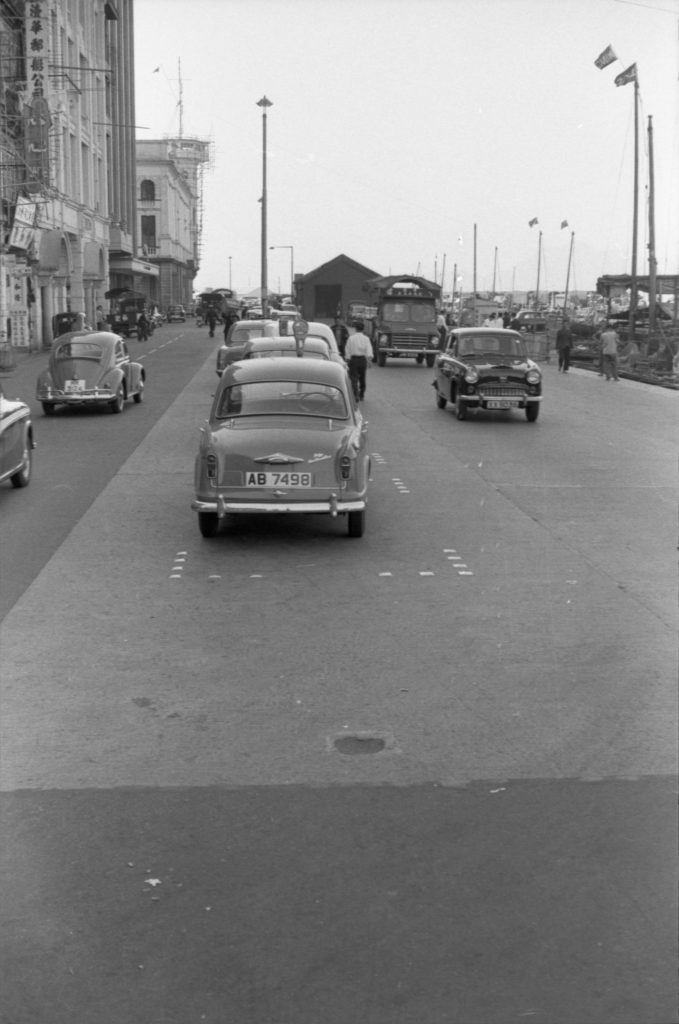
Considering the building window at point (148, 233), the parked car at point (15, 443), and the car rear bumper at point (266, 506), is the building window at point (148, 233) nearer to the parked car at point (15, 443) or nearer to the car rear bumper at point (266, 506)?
the parked car at point (15, 443)

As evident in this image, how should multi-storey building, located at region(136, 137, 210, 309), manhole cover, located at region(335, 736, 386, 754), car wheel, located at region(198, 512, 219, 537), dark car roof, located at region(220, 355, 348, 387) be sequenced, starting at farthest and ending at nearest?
multi-storey building, located at region(136, 137, 210, 309) → dark car roof, located at region(220, 355, 348, 387) → car wheel, located at region(198, 512, 219, 537) → manhole cover, located at region(335, 736, 386, 754)

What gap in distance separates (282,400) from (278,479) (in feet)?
3.97

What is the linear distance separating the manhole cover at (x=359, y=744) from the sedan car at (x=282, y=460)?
15.9 feet

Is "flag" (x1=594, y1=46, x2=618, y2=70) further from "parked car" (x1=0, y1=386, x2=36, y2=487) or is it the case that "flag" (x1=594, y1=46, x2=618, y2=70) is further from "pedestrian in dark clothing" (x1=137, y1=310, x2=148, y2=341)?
"pedestrian in dark clothing" (x1=137, y1=310, x2=148, y2=341)

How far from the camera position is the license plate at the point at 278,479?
10750 millimetres

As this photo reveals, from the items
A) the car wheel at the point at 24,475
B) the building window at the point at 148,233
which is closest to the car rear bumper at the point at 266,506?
the car wheel at the point at 24,475

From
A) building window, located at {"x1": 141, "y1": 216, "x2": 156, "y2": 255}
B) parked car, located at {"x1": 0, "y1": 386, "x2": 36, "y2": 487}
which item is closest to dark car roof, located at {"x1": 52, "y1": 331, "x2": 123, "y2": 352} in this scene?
parked car, located at {"x1": 0, "y1": 386, "x2": 36, "y2": 487}

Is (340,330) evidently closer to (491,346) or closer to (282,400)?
(491,346)

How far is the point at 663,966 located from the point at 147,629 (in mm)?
4796

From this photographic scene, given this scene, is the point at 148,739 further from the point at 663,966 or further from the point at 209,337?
the point at 209,337

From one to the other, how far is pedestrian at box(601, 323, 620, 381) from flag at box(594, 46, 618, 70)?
3012cm

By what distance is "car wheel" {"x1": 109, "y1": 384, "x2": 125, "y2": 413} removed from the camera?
23.3 meters

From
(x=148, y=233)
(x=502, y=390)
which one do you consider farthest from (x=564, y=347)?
(x=148, y=233)

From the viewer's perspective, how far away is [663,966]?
3850 millimetres
